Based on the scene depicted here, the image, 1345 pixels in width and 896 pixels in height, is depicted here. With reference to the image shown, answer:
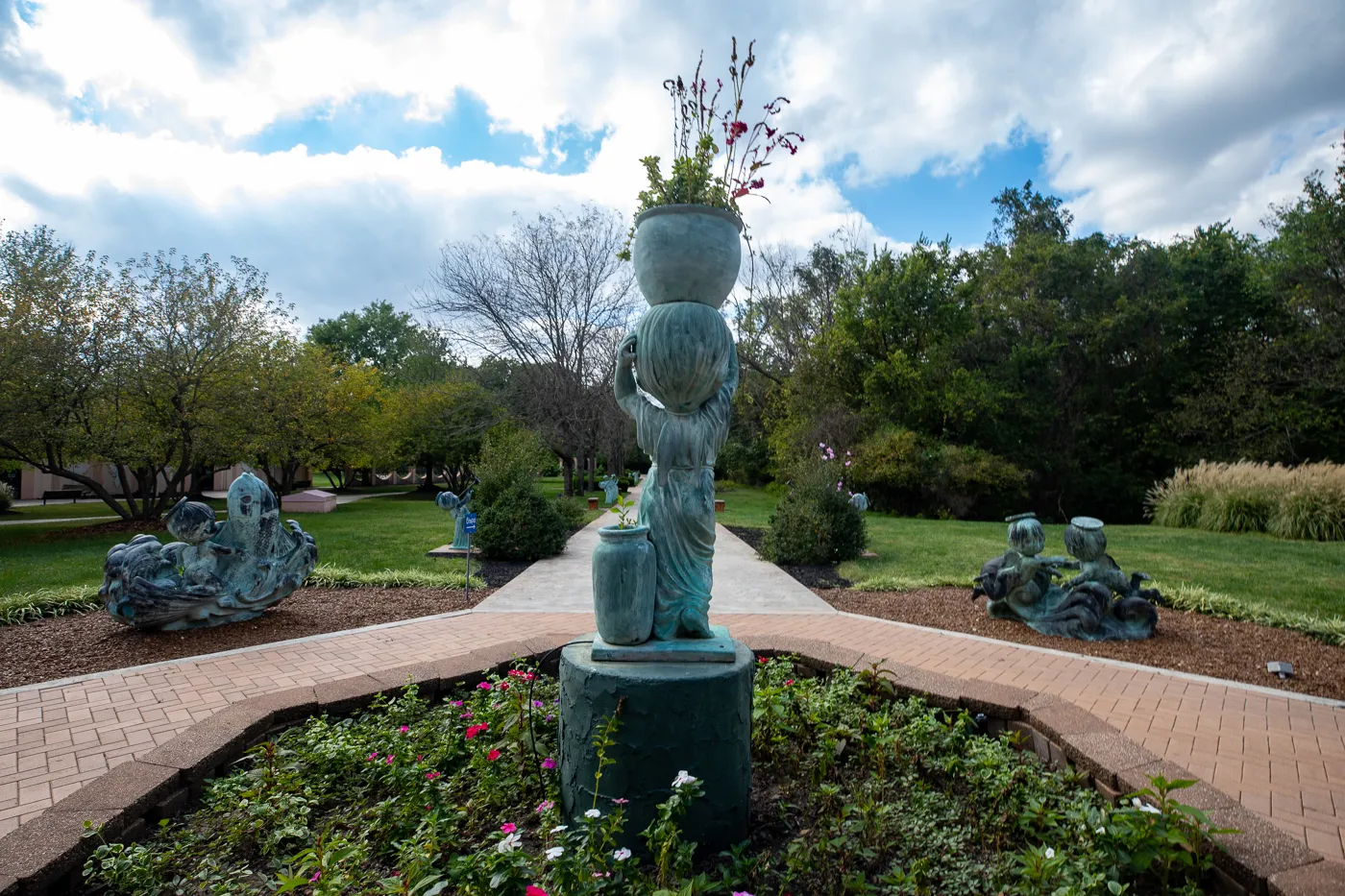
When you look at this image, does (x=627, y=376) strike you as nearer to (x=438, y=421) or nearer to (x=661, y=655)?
(x=661, y=655)

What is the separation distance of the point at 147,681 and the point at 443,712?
2.67 m

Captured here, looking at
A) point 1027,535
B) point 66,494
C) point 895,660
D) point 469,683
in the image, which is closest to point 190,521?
point 469,683

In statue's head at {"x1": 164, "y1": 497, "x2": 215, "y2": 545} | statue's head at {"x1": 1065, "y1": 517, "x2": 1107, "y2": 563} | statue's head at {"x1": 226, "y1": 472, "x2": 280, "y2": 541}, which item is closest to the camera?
statue's head at {"x1": 164, "y1": 497, "x2": 215, "y2": 545}

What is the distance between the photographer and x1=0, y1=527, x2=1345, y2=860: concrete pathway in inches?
135

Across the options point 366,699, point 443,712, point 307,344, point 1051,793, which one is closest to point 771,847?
point 1051,793

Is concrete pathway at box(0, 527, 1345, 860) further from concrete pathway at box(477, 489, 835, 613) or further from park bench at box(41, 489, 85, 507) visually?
park bench at box(41, 489, 85, 507)

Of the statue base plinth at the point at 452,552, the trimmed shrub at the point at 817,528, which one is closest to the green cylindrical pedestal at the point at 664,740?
the trimmed shrub at the point at 817,528

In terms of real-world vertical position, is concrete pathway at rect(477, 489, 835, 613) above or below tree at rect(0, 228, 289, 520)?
below

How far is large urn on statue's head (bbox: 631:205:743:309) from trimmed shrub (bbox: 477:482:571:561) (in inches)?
339

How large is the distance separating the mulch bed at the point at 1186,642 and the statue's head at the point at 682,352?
4.68 metres

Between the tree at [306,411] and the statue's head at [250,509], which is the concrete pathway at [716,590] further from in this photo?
the tree at [306,411]

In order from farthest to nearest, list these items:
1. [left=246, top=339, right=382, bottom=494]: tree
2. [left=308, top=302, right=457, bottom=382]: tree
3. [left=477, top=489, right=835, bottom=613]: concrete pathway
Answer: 1. [left=308, top=302, right=457, bottom=382]: tree
2. [left=246, top=339, right=382, bottom=494]: tree
3. [left=477, top=489, right=835, bottom=613]: concrete pathway

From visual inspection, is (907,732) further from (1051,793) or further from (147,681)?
(147,681)

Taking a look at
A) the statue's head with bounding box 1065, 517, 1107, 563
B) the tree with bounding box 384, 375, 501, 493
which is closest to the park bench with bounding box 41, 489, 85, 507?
the tree with bounding box 384, 375, 501, 493
